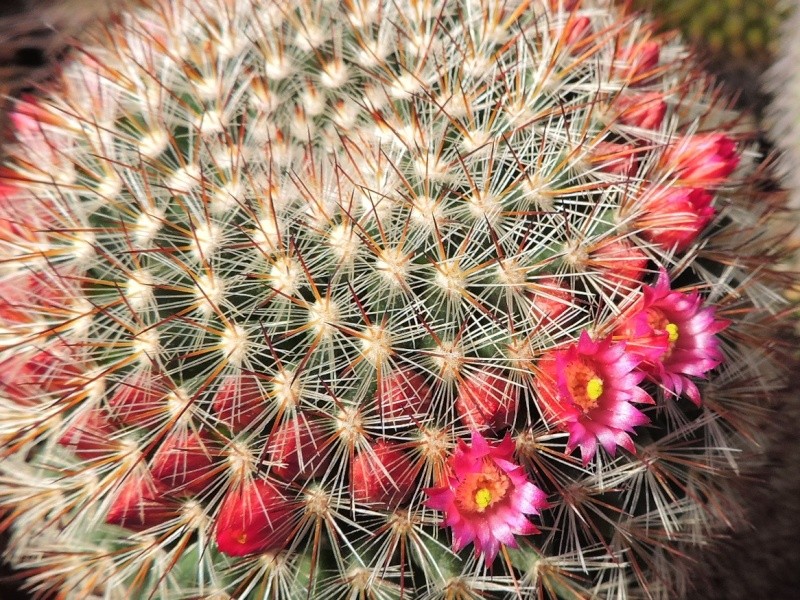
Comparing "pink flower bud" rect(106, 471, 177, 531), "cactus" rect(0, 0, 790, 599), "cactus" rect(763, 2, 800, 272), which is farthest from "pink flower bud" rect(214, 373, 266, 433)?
"cactus" rect(763, 2, 800, 272)

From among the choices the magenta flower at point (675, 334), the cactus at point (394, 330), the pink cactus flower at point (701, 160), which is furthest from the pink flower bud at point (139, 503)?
the pink cactus flower at point (701, 160)

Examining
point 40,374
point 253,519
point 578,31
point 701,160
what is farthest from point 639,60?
point 40,374

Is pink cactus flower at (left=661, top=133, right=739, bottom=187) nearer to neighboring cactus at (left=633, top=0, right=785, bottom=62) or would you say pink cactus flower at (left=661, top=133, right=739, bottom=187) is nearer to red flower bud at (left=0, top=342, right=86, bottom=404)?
red flower bud at (left=0, top=342, right=86, bottom=404)

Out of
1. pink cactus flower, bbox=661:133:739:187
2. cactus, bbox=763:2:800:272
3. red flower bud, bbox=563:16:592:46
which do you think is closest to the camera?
pink cactus flower, bbox=661:133:739:187

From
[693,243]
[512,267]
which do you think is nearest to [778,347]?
[693,243]

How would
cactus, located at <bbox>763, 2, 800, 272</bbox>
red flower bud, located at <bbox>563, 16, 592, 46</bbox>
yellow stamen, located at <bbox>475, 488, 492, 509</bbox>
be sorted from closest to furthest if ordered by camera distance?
yellow stamen, located at <bbox>475, 488, 492, 509</bbox> < red flower bud, located at <bbox>563, 16, 592, 46</bbox> < cactus, located at <bbox>763, 2, 800, 272</bbox>

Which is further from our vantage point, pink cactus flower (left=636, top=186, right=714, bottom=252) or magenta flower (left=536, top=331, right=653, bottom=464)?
pink cactus flower (left=636, top=186, right=714, bottom=252)
